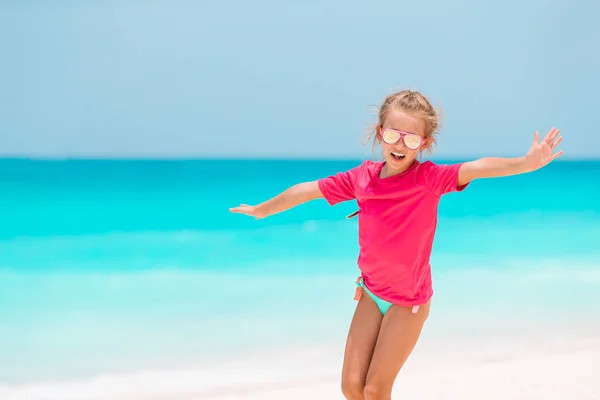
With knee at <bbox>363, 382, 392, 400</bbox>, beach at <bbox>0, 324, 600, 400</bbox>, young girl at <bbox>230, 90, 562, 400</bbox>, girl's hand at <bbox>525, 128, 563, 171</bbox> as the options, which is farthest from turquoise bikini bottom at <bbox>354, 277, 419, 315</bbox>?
beach at <bbox>0, 324, 600, 400</bbox>

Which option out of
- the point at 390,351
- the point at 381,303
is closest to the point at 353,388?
the point at 390,351

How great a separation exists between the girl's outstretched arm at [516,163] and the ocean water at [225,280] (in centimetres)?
332

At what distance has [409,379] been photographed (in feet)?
17.5

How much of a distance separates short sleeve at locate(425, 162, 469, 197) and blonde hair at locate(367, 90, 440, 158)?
215 mm

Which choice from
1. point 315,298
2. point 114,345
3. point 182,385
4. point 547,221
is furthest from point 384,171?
point 547,221

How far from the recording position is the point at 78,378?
18.6 feet

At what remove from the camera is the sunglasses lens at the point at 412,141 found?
3.41 meters

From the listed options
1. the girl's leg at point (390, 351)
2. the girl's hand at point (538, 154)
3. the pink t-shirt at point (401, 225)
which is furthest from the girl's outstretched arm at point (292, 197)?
the girl's hand at point (538, 154)

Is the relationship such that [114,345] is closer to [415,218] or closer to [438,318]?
[438,318]

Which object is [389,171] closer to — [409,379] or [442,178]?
[442,178]

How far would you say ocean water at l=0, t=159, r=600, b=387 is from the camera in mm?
6457

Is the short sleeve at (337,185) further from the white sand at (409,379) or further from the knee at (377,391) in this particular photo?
the white sand at (409,379)

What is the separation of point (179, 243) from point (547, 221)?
7.73 m

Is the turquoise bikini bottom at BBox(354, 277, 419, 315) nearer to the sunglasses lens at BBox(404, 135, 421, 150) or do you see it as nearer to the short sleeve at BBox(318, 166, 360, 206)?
the short sleeve at BBox(318, 166, 360, 206)
